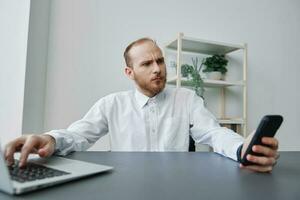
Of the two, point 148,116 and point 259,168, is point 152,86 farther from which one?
point 259,168

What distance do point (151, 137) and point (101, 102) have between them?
34 cm

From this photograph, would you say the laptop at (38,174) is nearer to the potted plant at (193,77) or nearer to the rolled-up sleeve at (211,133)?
the rolled-up sleeve at (211,133)

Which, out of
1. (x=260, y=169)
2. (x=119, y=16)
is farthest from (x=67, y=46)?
Answer: (x=260, y=169)

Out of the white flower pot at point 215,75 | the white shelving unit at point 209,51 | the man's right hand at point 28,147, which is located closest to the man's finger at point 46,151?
the man's right hand at point 28,147

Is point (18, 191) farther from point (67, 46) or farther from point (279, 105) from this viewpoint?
point (279, 105)

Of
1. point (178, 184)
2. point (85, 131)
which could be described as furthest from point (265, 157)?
point (85, 131)

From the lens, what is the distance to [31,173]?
1.53ft

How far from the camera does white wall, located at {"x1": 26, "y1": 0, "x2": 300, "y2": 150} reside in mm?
2059

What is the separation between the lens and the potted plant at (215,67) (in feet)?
7.92

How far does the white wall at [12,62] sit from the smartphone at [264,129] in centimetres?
155

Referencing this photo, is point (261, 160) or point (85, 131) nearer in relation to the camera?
point (261, 160)

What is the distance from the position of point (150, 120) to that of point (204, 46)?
3.97 feet

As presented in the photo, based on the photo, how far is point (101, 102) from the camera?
147 cm

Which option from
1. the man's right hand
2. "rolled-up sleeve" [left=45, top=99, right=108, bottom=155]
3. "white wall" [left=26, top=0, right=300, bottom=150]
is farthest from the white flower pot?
the man's right hand
